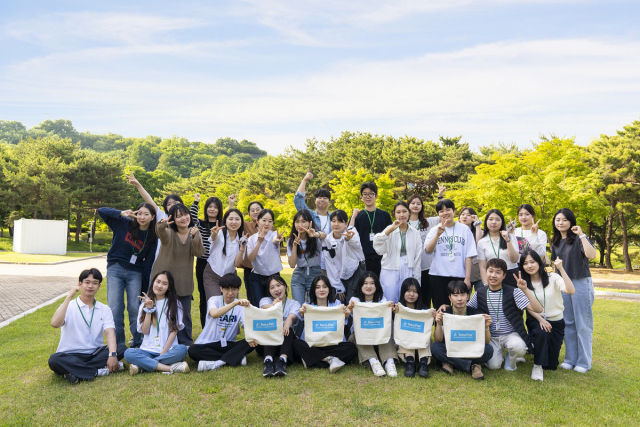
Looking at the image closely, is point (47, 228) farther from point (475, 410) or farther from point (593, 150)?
point (593, 150)

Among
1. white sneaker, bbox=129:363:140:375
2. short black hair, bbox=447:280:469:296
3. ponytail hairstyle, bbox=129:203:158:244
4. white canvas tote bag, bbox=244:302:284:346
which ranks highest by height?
ponytail hairstyle, bbox=129:203:158:244

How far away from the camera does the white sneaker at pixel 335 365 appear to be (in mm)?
5438

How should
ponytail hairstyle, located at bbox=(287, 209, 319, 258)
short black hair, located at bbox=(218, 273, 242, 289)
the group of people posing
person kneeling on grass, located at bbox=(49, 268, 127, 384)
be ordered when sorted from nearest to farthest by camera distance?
person kneeling on grass, located at bbox=(49, 268, 127, 384), the group of people posing, short black hair, located at bbox=(218, 273, 242, 289), ponytail hairstyle, located at bbox=(287, 209, 319, 258)

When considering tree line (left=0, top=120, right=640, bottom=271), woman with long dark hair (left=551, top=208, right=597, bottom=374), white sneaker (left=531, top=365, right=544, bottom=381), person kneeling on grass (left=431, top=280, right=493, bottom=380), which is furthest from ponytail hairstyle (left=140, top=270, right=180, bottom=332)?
tree line (left=0, top=120, right=640, bottom=271)

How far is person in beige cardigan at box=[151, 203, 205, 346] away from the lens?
19.6 ft

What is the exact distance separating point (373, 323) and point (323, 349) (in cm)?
75

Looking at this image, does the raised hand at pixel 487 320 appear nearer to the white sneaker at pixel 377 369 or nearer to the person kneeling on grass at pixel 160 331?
the white sneaker at pixel 377 369

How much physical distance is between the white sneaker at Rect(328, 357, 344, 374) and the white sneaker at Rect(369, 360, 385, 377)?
0.39m

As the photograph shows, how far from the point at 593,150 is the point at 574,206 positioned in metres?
8.28

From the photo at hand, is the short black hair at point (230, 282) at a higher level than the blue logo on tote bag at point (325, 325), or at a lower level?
higher

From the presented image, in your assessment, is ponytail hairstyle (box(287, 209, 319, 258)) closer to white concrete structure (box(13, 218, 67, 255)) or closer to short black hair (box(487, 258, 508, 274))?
short black hair (box(487, 258, 508, 274))

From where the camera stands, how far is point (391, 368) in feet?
17.7

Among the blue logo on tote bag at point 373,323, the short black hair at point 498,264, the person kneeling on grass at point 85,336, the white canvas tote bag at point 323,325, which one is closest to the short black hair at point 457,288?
the short black hair at point 498,264

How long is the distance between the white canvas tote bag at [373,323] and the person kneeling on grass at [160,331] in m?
2.23
